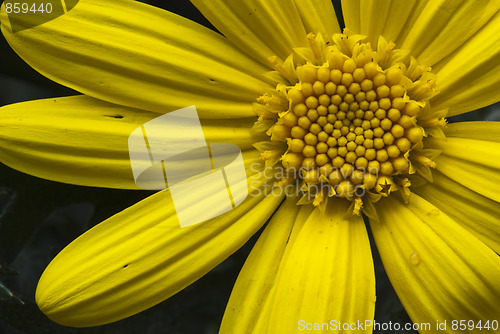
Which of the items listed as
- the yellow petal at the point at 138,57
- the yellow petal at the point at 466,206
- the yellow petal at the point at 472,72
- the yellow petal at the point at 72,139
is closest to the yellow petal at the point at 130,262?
the yellow petal at the point at 72,139

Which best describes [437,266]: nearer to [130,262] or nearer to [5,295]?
[130,262]

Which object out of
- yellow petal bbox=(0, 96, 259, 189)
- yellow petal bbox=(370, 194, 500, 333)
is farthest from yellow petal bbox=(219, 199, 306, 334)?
yellow petal bbox=(0, 96, 259, 189)

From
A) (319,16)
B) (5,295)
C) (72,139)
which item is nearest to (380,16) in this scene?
(319,16)

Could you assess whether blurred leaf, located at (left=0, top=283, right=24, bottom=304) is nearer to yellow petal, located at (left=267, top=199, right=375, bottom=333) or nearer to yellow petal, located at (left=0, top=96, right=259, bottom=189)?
Answer: yellow petal, located at (left=0, top=96, right=259, bottom=189)

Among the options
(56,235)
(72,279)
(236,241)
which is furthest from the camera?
(56,235)

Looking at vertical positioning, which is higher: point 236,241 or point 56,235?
point 236,241

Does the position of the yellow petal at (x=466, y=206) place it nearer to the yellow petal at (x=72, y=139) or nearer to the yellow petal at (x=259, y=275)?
the yellow petal at (x=259, y=275)

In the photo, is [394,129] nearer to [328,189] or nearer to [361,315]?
[328,189]

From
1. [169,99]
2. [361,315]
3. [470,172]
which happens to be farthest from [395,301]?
[169,99]
